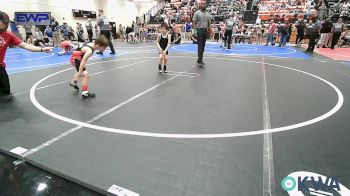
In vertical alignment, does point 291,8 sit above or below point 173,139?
above

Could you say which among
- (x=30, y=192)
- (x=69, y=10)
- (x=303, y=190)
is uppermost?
(x=69, y=10)

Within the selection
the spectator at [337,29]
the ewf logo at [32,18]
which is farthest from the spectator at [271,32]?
the ewf logo at [32,18]

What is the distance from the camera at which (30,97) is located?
13.7ft

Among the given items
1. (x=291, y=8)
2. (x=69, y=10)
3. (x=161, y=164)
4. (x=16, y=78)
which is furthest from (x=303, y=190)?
(x=69, y=10)

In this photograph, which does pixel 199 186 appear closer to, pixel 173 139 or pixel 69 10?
pixel 173 139

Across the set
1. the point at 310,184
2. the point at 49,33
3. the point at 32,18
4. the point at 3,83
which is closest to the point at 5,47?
the point at 3,83

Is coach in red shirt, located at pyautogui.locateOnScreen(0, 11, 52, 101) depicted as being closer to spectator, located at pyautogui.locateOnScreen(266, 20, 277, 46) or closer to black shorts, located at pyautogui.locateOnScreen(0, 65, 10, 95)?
black shorts, located at pyautogui.locateOnScreen(0, 65, 10, 95)

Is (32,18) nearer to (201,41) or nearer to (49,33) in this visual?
(49,33)

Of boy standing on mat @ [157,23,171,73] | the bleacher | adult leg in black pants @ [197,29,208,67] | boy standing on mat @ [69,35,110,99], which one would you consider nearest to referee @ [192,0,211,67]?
adult leg in black pants @ [197,29,208,67]

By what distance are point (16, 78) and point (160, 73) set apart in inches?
134

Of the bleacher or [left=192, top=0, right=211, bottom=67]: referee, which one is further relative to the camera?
the bleacher

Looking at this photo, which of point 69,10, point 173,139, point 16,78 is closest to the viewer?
point 173,139

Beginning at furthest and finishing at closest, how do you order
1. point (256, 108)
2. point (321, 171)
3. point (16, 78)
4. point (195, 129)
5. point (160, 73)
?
point (160, 73), point (16, 78), point (256, 108), point (195, 129), point (321, 171)

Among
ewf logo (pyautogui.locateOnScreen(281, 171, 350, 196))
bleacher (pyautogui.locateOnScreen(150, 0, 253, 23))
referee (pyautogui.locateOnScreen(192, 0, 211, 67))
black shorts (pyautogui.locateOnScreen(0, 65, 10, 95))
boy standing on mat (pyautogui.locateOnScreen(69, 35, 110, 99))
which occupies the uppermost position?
bleacher (pyautogui.locateOnScreen(150, 0, 253, 23))
